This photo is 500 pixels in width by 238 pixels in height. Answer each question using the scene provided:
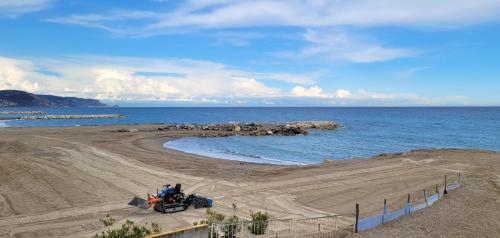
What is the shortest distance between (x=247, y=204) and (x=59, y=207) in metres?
9.87

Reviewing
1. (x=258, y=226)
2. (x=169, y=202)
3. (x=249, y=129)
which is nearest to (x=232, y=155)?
(x=169, y=202)

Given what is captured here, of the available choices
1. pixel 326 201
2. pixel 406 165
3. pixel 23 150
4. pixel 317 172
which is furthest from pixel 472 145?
pixel 23 150

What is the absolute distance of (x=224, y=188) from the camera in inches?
1075


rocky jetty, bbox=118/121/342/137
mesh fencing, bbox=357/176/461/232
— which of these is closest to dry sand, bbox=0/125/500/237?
mesh fencing, bbox=357/176/461/232

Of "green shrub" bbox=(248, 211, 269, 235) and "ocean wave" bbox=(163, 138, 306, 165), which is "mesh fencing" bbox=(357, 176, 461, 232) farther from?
"ocean wave" bbox=(163, 138, 306, 165)

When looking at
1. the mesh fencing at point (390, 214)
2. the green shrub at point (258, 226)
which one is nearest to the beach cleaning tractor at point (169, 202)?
the green shrub at point (258, 226)

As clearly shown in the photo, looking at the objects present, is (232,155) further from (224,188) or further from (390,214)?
(390,214)

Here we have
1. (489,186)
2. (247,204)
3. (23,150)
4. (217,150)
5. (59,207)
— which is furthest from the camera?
(217,150)

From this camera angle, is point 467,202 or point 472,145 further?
point 472,145

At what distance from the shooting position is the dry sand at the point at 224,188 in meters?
19.6

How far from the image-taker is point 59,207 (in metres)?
21.5

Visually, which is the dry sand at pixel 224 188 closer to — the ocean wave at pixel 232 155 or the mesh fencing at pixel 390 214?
the mesh fencing at pixel 390 214

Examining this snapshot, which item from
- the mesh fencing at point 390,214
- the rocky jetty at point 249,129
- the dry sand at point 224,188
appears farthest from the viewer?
the rocky jetty at point 249,129

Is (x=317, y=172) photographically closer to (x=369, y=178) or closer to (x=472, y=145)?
(x=369, y=178)
